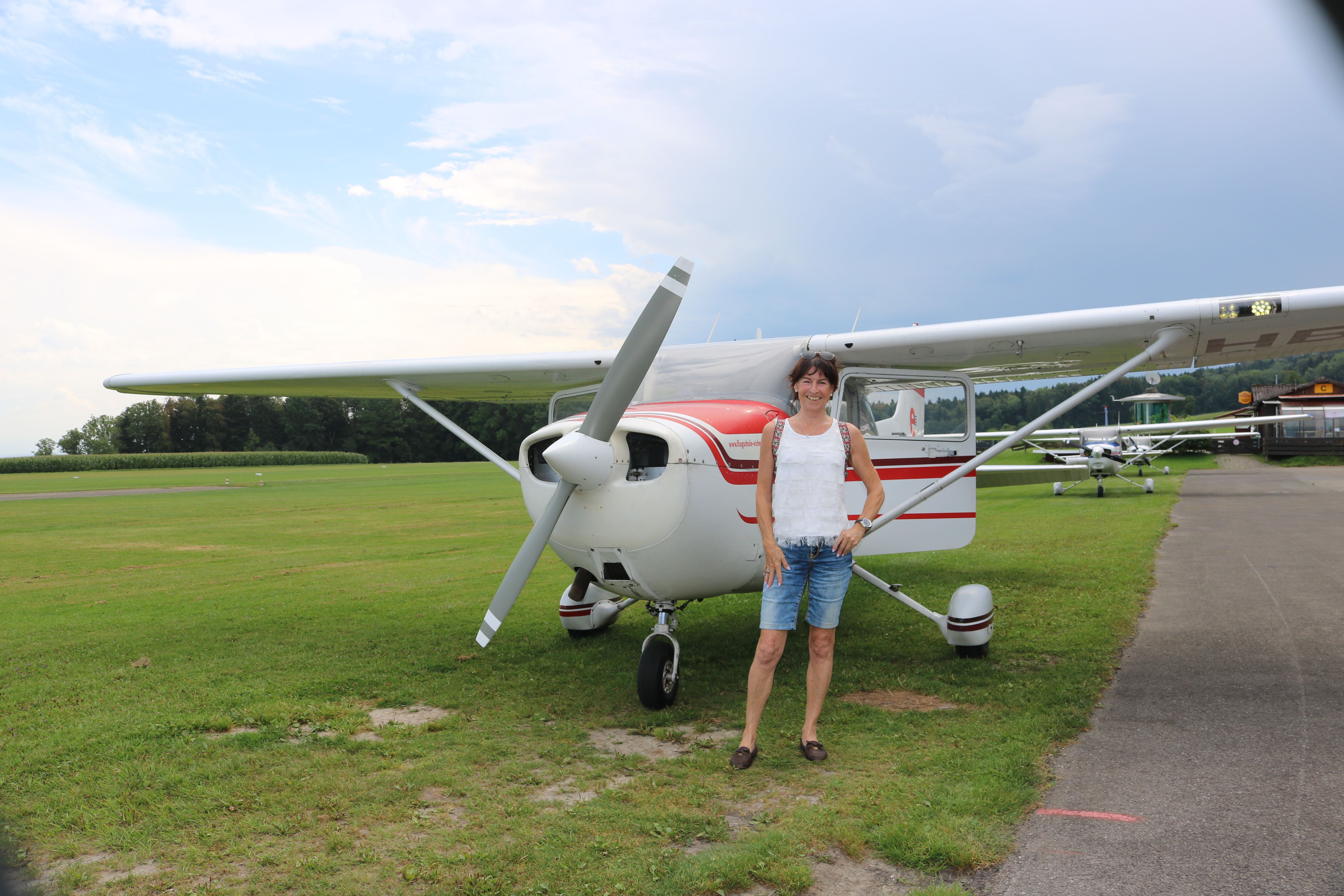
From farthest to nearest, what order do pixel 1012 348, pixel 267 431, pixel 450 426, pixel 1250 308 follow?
pixel 267 431
pixel 450 426
pixel 1012 348
pixel 1250 308

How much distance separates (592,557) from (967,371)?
3891mm

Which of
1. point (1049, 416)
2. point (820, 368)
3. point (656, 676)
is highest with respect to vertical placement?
point (820, 368)

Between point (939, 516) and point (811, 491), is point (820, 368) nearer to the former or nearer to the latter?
point (811, 491)

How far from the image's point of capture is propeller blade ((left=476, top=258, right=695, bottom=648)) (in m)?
4.40

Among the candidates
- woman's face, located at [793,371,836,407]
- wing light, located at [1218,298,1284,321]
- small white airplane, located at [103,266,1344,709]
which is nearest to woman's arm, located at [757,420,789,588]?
woman's face, located at [793,371,836,407]

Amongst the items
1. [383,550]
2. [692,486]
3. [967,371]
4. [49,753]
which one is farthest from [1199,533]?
[49,753]

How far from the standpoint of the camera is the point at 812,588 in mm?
4059

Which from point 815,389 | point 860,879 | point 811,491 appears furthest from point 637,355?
point 860,879

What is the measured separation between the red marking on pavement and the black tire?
7.08 ft

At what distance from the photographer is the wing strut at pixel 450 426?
21.3 ft

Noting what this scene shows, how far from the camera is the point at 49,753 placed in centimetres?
422

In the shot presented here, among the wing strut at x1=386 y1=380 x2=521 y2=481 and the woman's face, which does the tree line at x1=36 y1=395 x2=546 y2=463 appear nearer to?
the wing strut at x1=386 y1=380 x2=521 y2=481

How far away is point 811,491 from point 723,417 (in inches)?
46.0

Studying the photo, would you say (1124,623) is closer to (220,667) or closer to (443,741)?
(443,741)
